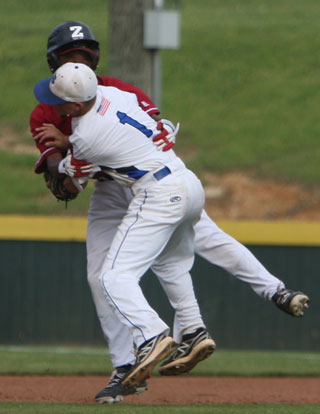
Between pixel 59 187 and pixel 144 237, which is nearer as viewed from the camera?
pixel 144 237

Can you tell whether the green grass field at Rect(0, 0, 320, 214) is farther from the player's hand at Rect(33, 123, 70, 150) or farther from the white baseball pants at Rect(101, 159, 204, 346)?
the white baseball pants at Rect(101, 159, 204, 346)

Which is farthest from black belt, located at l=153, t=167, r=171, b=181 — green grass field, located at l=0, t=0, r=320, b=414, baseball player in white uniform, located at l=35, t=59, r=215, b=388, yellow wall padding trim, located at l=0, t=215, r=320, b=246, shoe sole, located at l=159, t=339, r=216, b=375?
yellow wall padding trim, located at l=0, t=215, r=320, b=246

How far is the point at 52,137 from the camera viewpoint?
572cm

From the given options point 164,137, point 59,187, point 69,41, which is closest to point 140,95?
point 164,137

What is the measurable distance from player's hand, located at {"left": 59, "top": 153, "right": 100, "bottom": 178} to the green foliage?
2.81 m

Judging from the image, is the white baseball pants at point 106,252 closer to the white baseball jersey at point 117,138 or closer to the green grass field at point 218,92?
the white baseball jersey at point 117,138

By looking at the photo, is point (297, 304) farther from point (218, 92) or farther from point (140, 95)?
point (218, 92)

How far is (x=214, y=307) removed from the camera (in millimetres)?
9758

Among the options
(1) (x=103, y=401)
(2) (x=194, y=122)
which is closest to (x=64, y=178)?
(1) (x=103, y=401)

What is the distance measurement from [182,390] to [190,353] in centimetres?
131

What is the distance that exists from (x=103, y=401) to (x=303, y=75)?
652 inches

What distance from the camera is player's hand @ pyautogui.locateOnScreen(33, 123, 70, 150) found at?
570 cm

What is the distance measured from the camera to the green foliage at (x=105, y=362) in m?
8.00

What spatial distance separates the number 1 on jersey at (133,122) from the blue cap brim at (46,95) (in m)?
0.35
